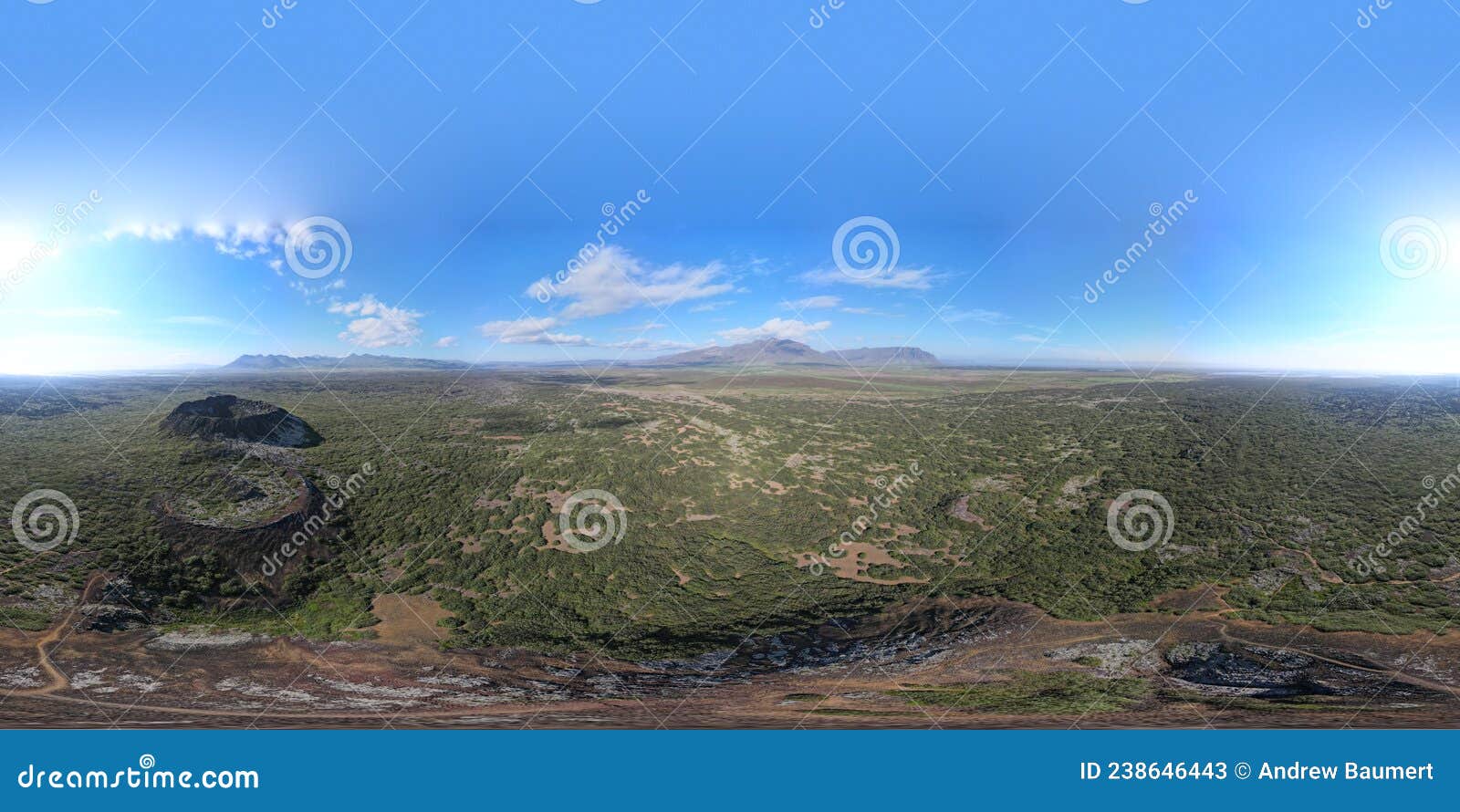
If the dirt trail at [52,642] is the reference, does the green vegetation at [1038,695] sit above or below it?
above

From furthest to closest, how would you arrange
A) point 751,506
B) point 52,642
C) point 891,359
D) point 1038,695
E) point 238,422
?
point 891,359
point 238,422
point 751,506
point 52,642
point 1038,695

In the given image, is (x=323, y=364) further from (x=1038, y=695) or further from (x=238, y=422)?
(x=1038, y=695)

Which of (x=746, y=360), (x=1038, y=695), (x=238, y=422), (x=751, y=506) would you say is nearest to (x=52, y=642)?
(x=238, y=422)

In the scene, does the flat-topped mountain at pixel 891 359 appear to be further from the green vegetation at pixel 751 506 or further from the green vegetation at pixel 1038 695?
the green vegetation at pixel 1038 695

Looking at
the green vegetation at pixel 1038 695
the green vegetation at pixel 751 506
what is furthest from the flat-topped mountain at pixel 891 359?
the green vegetation at pixel 1038 695

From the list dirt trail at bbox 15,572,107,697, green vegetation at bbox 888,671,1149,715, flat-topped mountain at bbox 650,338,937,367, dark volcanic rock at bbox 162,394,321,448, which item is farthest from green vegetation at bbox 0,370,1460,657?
flat-topped mountain at bbox 650,338,937,367

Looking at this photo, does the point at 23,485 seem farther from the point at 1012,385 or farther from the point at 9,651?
the point at 1012,385

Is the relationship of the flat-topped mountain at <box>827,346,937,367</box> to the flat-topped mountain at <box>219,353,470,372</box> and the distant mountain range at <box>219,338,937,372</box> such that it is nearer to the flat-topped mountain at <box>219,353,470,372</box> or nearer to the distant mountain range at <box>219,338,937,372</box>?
the distant mountain range at <box>219,338,937,372</box>

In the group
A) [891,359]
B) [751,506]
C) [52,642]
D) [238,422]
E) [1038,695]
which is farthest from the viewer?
[891,359]
